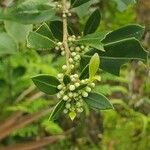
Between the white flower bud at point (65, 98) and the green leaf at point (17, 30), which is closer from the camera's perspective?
the white flower bud at point (65, 98)

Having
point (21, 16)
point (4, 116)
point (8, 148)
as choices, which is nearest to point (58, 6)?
point (21, 16)

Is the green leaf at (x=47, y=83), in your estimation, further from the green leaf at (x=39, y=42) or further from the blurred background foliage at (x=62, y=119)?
the blurred background foliage at (x=62, y=119)

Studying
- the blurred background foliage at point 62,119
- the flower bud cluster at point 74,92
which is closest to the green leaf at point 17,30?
the flower bud cluster at point 74,92

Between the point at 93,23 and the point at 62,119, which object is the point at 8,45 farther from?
the point at 62,119

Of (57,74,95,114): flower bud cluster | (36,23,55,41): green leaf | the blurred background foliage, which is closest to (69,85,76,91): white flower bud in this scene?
(57,74,95,114): flower bud cluster

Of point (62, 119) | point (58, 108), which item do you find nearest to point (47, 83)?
point (58, 108)

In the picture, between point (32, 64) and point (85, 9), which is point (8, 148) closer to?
point (32, 64)
